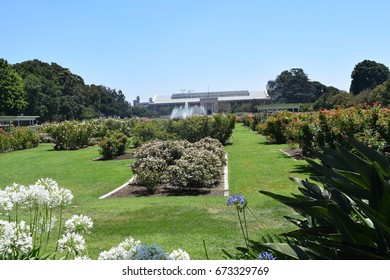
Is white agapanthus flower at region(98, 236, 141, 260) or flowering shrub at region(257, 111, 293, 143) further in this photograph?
flowering shrub at region(257, 111, 293, 143)

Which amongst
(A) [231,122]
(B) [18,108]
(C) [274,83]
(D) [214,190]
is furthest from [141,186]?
(C) [274,83]

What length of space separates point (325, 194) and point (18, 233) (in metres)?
1.65

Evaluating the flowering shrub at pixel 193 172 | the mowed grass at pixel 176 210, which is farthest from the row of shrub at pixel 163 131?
the flowering shrub at pixel 193 172

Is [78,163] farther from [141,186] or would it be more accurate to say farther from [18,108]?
[18,108]

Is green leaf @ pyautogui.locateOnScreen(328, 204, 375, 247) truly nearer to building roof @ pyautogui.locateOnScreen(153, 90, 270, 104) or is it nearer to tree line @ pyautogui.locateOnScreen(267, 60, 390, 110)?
tree line @ pyautogui.locateOnScreen(267, 60, 390, 110)

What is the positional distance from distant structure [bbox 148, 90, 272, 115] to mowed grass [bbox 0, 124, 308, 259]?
6334 cm

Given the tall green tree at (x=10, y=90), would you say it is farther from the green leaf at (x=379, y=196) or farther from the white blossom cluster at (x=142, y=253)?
the green leaf at (x=379, y=196)

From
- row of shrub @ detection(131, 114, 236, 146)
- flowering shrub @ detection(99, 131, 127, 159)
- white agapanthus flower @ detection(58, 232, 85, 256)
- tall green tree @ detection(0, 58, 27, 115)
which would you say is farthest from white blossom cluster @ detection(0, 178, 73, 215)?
tall green tree @ detection(0, 58, 27, 115)

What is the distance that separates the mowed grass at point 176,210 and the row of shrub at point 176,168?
66cm

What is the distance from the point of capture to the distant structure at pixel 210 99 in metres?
78.9

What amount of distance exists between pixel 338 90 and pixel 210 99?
118 ft

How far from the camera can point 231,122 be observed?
76.0 feet

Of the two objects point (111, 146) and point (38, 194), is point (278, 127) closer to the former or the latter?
point (111, 146)

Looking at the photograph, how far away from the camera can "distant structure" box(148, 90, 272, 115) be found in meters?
78.9
